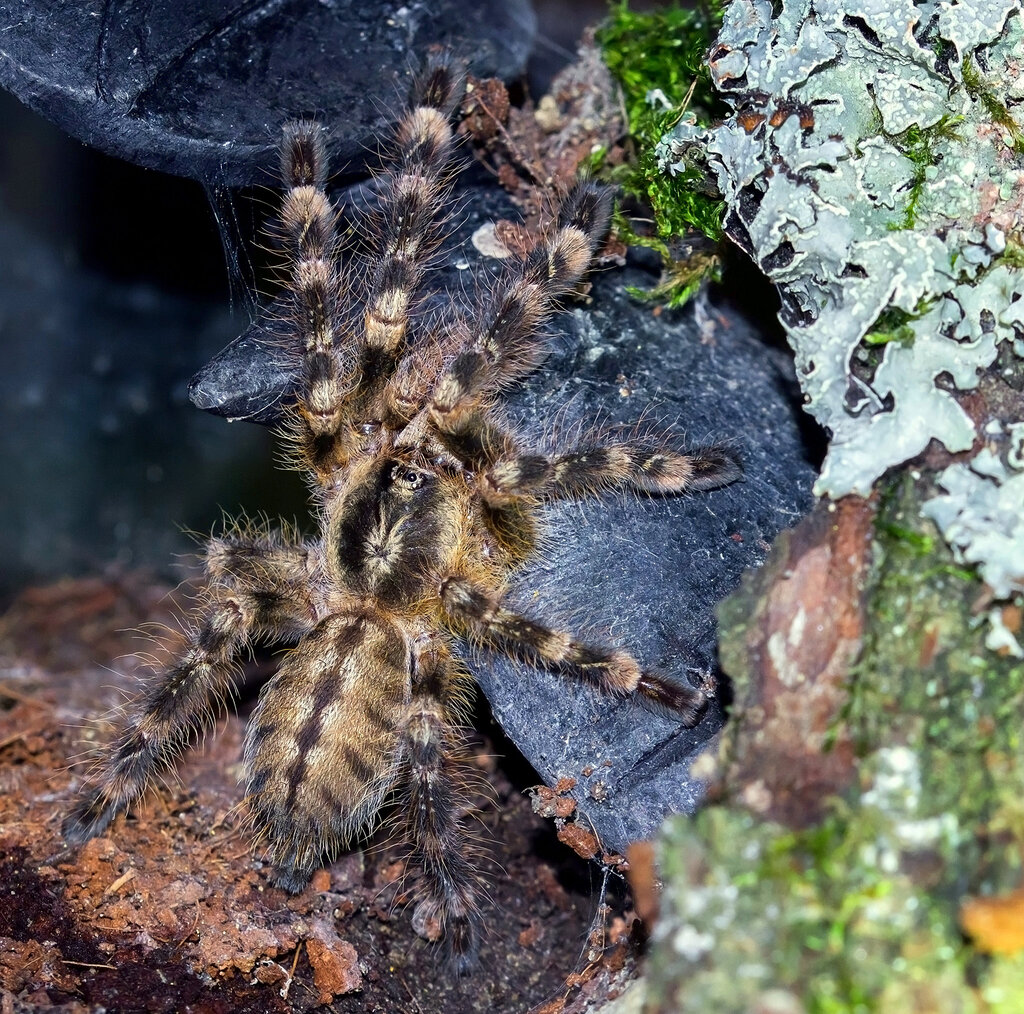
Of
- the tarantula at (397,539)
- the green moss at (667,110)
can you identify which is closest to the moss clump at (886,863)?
the tarantula at (397,539)

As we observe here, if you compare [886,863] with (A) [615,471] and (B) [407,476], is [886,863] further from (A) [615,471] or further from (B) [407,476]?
(B) [407,476]

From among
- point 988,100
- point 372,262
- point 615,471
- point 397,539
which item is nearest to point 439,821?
point 397,539

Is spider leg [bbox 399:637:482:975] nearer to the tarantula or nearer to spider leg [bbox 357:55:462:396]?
the tarantula

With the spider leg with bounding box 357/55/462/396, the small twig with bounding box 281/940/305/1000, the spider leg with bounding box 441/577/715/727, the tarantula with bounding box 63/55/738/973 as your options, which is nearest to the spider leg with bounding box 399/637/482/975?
the tarantula with bounding box 63/55/738/973

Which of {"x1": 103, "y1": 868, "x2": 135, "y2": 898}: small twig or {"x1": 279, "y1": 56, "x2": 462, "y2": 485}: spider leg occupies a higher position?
{"x1": 279, "y1": 56, "x2": 462, "y2": 485}: spider leg

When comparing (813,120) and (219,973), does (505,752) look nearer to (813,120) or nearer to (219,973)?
(219,973)

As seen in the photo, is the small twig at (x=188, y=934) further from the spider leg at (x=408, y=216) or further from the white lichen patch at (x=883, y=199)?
the white lichen patch at (x=883, y=199)
